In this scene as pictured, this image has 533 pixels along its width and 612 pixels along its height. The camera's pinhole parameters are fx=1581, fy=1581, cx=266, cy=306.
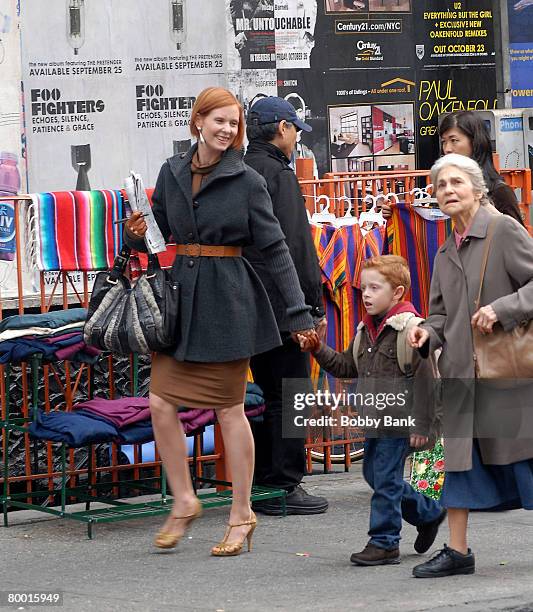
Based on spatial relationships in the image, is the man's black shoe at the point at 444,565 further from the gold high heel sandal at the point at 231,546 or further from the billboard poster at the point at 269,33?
the billboard poster at the point at 269,33

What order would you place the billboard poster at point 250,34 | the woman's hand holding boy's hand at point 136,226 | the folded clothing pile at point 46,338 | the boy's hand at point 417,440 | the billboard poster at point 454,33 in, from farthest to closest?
the billboard poster at point 454,33 < the billboard poster at point 250,34 < the folded clothing pile at point 46,338 < the woman's hand holding boy's hand at point 136,226 < the boy's hand at point 417,440

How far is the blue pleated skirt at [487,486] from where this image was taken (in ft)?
19.9

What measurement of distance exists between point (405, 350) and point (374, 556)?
85cm

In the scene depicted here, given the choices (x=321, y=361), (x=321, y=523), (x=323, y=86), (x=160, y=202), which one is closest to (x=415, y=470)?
(x=321, y=523)

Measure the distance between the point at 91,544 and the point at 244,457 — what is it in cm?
94

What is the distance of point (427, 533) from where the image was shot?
21.7ft

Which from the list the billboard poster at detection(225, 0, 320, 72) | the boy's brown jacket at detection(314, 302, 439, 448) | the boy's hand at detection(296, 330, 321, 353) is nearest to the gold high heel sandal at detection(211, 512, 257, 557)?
the boy's brown jacket at detection(314, 302, 439, 448)

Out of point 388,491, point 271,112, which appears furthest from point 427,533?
point 271,112

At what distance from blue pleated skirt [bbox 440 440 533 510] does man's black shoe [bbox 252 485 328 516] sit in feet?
5.36

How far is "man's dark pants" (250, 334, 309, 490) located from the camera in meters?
7.56

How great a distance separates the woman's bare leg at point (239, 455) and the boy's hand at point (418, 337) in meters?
0.92

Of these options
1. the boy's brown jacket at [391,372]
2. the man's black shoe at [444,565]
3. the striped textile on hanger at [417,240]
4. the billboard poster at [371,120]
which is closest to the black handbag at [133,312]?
the boy's brown jacket at [391,372]

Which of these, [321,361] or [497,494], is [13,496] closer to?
[321,361]

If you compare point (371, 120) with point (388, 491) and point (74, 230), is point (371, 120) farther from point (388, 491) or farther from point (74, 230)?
point (388, 491)
